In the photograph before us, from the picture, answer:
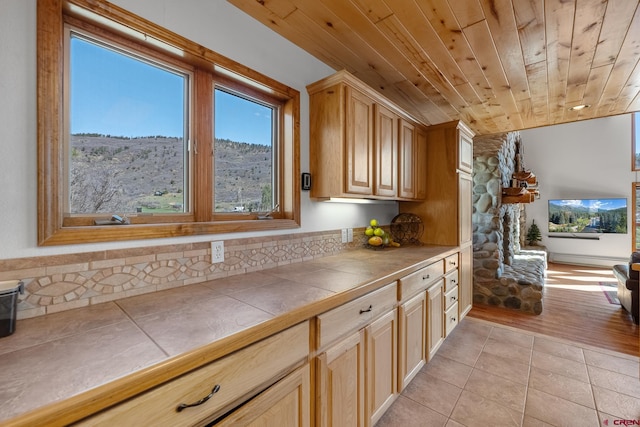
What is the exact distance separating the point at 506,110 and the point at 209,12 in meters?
2.98

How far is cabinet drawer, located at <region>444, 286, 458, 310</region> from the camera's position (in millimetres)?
2295

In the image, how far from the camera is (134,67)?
1.30m

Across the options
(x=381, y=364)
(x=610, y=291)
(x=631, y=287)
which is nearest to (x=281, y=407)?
(x=381, y=364)

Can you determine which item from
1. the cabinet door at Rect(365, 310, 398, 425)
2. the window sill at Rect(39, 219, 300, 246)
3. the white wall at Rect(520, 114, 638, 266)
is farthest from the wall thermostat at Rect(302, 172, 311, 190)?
the white wall at Rect(520, 114, 638, 266)

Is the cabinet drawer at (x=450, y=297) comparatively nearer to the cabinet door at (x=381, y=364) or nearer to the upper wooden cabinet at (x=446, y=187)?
the upper wooden cabinet at (x=446, y=187)

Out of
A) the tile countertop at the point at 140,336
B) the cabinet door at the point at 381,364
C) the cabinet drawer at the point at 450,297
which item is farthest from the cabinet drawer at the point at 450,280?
the tile countertop at the point at 140,336

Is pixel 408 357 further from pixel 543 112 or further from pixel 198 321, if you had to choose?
pixel 543 112

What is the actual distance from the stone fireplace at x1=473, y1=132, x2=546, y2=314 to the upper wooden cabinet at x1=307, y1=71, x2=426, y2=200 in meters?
2.32

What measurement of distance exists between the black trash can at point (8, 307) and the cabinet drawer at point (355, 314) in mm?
940

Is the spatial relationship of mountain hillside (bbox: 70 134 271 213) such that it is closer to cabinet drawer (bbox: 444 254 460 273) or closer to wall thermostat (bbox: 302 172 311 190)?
wall thermostat (bbox: 302 172 311 190)

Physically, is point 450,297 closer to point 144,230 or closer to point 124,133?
point 144,230

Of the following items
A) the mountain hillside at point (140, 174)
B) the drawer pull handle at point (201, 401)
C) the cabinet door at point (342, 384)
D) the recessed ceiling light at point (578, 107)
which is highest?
the recessed ceiling light at point (578, 107)

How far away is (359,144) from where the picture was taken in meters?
1.89

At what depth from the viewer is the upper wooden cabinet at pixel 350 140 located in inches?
70.1
